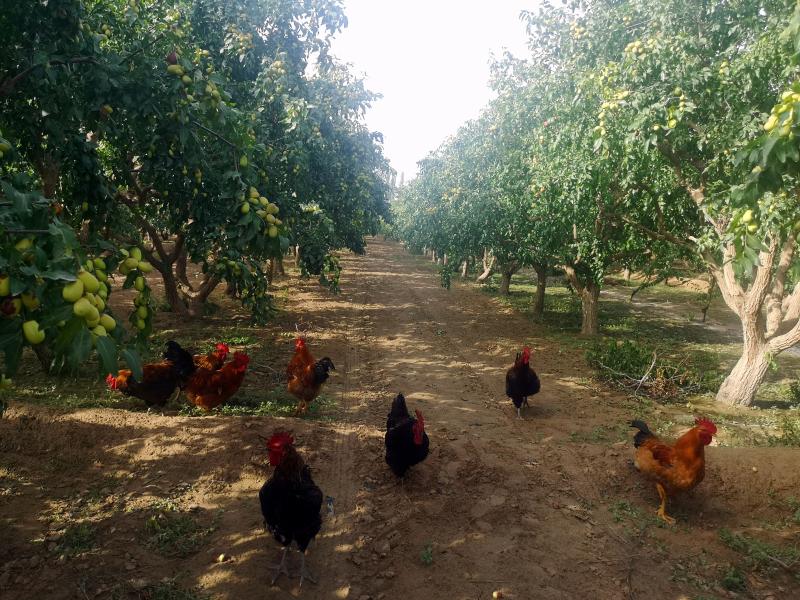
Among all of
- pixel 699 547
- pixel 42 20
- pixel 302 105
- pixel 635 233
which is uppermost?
pixel 302 105

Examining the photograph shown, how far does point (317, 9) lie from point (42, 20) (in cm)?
598

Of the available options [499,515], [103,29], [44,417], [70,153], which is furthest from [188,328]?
[499,515]

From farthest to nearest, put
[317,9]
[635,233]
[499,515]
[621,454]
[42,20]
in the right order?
1. [635,233]
2. [317,9]
3. [621,454]
4. [499,515]
5. [42,20]

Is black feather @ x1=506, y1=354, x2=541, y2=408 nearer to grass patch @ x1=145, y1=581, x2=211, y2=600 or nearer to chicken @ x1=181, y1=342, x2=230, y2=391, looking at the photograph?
chicken @ x1=181, y1=342, x2=230, y2=391

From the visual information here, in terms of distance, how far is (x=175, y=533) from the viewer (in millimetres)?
4488

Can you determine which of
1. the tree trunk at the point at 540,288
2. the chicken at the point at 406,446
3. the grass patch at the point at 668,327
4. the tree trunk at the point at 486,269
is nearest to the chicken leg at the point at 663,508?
the chicken at the point at 406,446

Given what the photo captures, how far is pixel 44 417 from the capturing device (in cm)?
570

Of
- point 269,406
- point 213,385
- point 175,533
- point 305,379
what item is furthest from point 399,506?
point 213,385

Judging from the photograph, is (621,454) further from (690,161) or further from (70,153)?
(70,153)

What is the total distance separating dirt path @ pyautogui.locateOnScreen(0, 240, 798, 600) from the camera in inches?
161

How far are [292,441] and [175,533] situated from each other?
144 centimetres

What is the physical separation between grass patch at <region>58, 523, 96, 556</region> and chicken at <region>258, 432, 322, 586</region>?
1605 mm

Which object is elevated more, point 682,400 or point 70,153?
point 70,153

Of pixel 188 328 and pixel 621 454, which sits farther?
pixel 188 328
